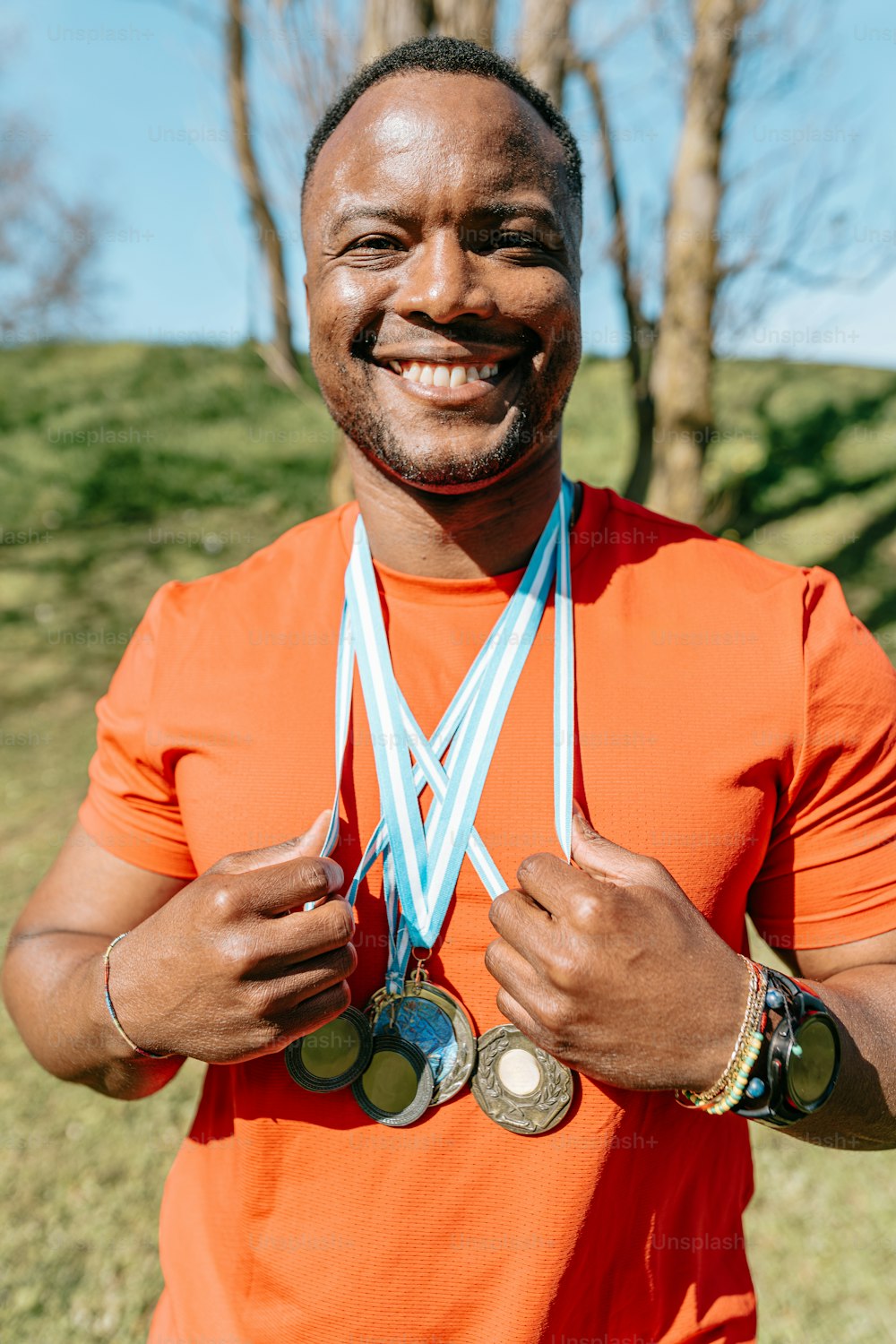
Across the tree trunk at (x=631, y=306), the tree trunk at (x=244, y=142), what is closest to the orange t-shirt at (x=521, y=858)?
the tree trunk at (x=631, y=306)

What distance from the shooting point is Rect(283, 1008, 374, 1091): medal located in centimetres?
166

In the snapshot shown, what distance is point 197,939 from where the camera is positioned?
151 centimetres

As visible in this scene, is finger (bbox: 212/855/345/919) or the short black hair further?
the short black hair

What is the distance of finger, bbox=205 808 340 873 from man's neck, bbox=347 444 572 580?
0.59 m

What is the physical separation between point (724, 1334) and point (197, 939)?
1.17m

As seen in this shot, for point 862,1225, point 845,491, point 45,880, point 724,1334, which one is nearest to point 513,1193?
point 724,1334

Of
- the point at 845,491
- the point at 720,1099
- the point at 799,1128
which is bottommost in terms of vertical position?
the point at 845,491

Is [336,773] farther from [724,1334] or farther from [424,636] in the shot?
[724,1334]

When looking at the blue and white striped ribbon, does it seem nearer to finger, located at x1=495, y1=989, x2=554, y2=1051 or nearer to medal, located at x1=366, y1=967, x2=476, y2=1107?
medal, located at x1=366, y1=967, x2=476, y2=1107

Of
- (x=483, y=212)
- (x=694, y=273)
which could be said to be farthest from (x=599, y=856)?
(x=694, y=273)

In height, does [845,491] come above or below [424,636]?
below

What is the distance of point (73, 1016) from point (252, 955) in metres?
0.51

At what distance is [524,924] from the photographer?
1458mm

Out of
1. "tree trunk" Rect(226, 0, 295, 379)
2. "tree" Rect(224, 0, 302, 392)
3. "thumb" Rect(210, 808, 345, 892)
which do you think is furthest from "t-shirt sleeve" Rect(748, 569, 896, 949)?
"tree trunk" Rect(226, 0, 295, 379)
